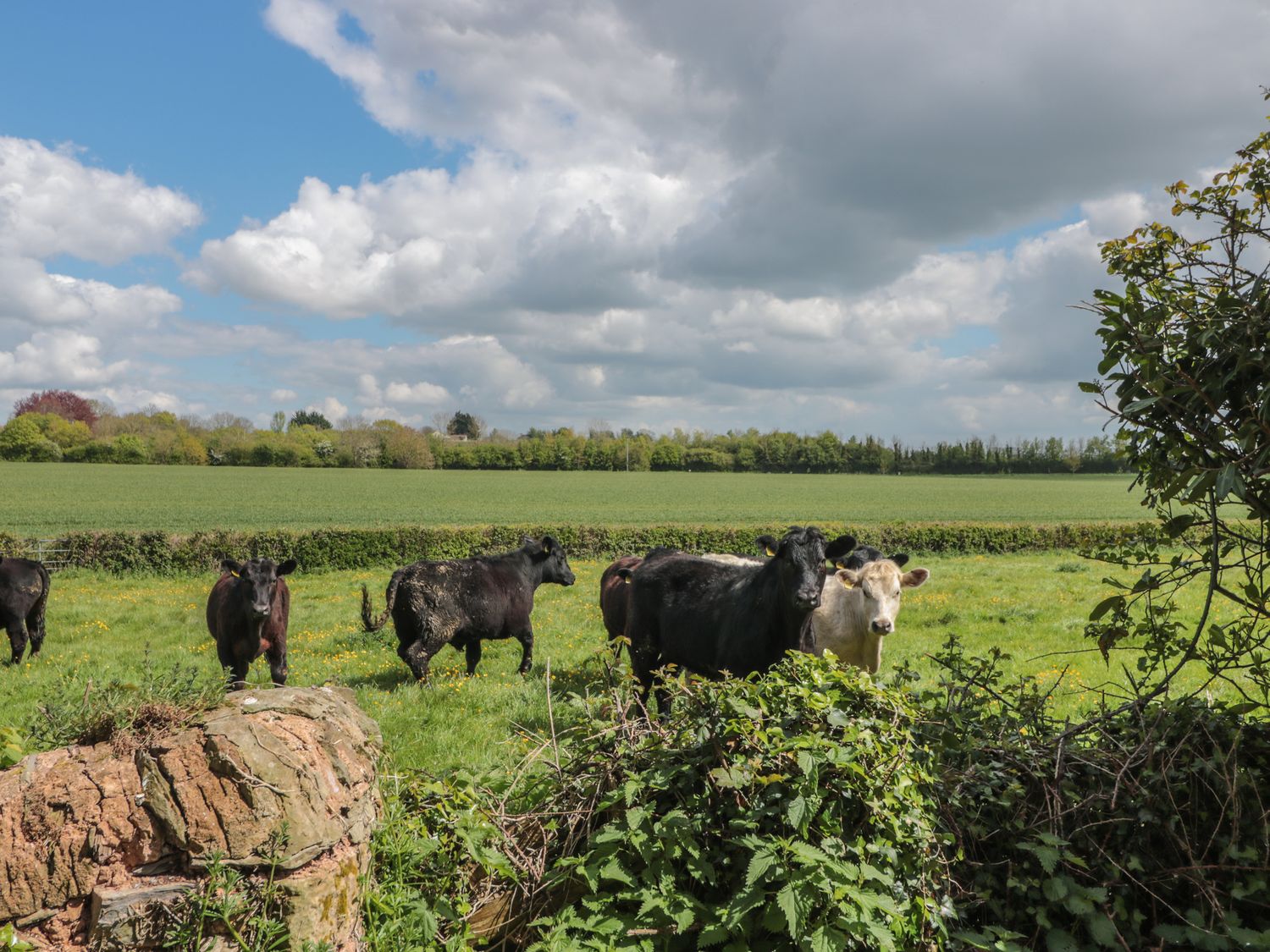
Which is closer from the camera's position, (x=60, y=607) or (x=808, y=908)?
(x=808, y=908)

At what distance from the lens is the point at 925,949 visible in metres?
3.01

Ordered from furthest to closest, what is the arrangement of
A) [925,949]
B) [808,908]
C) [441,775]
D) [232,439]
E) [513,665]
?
[232,439] < [513,665] < [441,775] < [925,949] < [808,908]

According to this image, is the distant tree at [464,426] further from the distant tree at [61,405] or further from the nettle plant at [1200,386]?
the nettle plant at [1200,386]

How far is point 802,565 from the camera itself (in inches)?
255

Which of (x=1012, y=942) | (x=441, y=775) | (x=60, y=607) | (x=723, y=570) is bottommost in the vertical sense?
(x=60, y=607)

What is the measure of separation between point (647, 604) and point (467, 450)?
3774 inches

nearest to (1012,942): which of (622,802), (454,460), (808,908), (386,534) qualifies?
(808,908)

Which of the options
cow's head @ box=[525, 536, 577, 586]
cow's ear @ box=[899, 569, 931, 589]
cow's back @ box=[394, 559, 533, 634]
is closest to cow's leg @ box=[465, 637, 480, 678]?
cow's back @ box=[394, 559, 533, 634]

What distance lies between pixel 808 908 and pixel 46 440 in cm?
10941

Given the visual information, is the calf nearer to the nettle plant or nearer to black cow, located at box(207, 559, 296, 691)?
the nettle plant

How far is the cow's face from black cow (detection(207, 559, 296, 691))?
4.09 meters

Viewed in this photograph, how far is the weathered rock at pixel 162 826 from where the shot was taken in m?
2.72

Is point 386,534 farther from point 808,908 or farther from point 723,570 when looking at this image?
point 808,908

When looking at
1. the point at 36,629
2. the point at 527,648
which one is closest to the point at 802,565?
the point at 527,648
